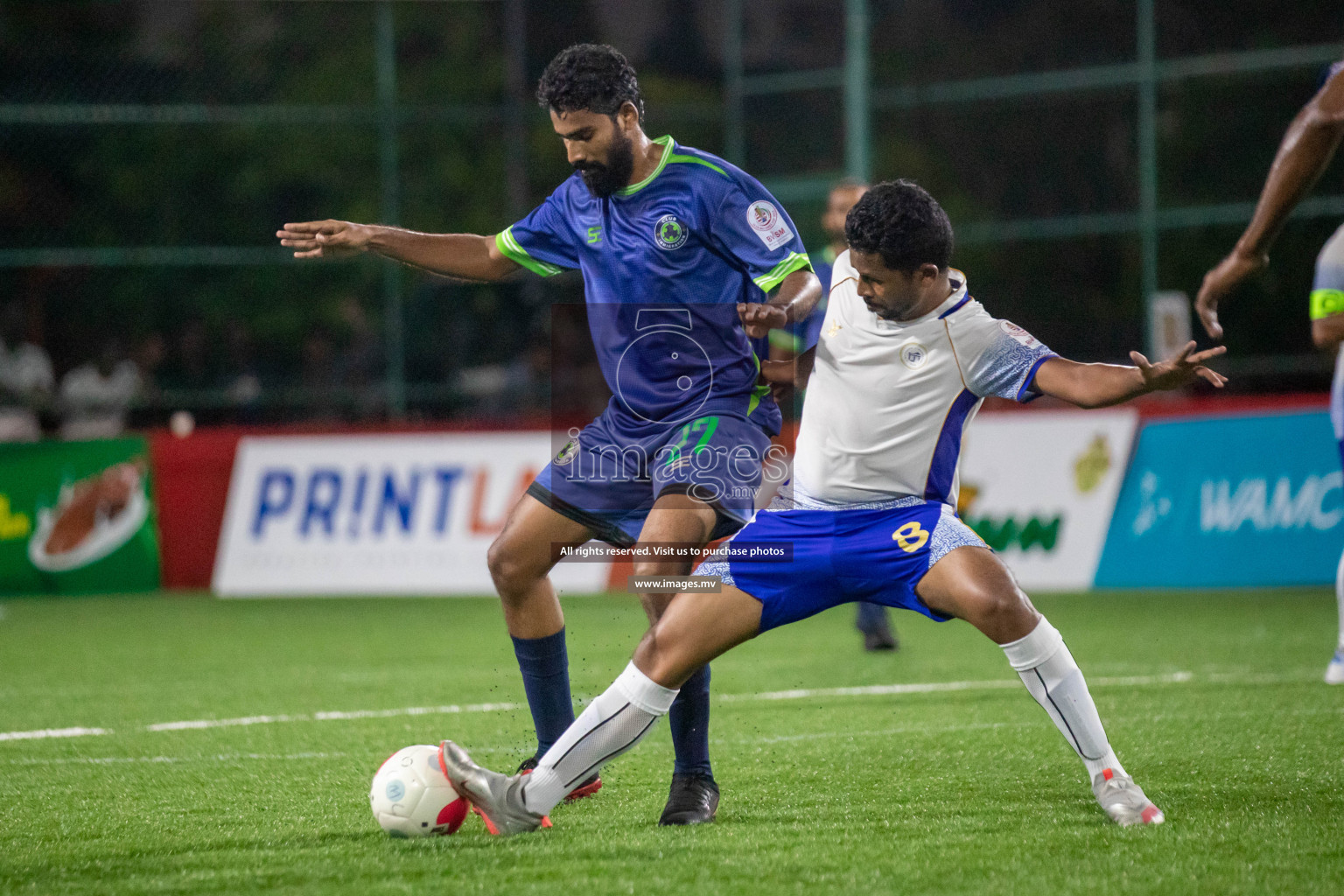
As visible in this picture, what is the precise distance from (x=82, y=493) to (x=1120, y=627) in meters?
7.78

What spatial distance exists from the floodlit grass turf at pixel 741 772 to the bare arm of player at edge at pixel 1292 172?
1472 mm

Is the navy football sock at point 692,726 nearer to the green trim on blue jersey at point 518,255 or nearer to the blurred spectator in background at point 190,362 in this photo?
the green trim on blue jersey at point 518,255

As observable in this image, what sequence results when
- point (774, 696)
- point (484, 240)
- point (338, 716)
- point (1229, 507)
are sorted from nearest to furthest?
point (484, 240)
point (338, 716)
point (774, 696)
point (1229, 507)

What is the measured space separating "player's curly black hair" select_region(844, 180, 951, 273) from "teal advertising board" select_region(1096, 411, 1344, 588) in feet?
24.4

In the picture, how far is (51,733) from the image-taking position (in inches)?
257

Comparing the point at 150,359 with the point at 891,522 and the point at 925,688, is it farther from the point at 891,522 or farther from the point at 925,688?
the point at 891,522

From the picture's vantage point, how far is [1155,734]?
19.7 feet

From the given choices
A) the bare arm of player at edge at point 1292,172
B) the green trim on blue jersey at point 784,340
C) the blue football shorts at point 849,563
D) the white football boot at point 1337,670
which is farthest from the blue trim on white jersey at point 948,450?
the green trim on blue jersey at point 784,340

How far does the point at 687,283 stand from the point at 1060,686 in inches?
62.8

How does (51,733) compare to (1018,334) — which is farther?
(51,733)

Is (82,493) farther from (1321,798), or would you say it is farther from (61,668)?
(1321,798)

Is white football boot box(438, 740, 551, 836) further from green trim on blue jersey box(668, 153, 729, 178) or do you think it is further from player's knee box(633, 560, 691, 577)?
green trim on blue jersey box(668, 153, 729, 178)

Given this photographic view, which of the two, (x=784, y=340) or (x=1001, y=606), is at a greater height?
(x=1001, y=606)

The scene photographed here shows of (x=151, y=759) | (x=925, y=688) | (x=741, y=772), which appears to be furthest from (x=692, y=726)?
(x=925, y=688)
